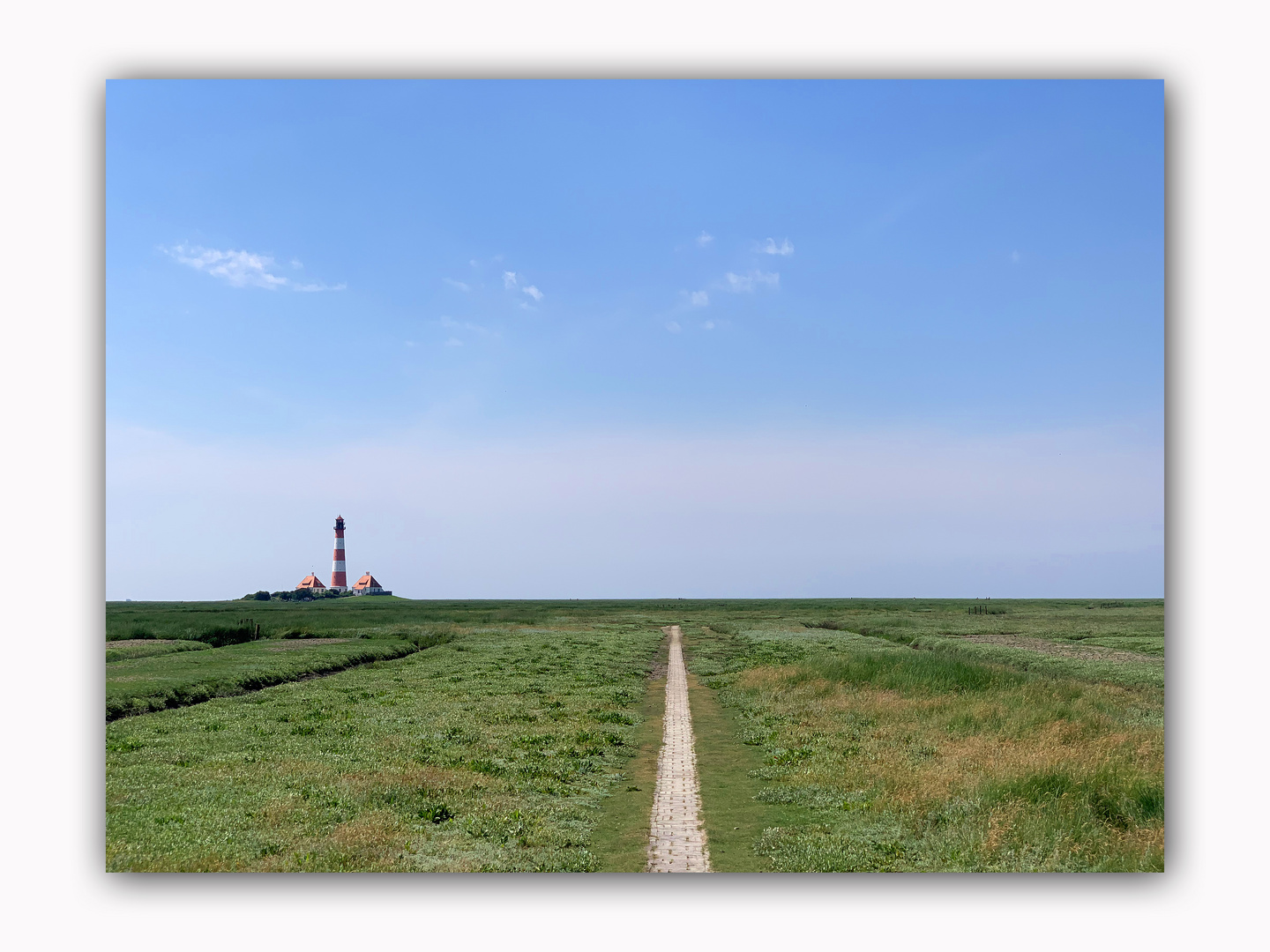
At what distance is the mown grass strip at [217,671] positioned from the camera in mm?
24500

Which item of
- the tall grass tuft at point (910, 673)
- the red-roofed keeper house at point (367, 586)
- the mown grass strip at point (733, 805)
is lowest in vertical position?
the red-roofed keeper house at point (367, 586)

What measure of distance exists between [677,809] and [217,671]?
2753 centimetres

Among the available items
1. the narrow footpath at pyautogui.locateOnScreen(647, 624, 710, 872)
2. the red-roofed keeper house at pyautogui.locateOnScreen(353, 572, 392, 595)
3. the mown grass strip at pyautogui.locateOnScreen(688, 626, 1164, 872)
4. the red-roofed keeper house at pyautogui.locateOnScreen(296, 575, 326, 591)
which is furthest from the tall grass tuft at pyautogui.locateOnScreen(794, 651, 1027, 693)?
the red-roofed keeper house at pyautogui.locateOnScreen(353, 572, 392, 595)

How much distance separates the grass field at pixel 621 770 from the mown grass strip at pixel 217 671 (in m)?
0.41

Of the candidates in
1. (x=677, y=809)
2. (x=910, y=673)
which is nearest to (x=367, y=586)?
(x=910, y=673)

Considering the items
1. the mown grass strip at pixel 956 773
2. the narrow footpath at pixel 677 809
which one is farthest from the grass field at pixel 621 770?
the narrow footpath at pixel 677 809

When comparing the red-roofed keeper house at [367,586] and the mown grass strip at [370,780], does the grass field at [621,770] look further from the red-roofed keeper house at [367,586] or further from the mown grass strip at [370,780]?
the red-roofed keeper house at [367,586]

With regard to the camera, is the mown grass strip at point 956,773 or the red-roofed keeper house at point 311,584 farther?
the red-roofed keeper house at point 311,584

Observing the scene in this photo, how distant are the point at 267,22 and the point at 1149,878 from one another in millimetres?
18690

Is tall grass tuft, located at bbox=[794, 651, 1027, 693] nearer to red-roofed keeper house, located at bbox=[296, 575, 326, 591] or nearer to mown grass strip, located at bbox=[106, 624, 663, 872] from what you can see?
mown grass strip, located at bbox=[106, 624, 663, 872]

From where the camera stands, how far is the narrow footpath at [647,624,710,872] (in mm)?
10922

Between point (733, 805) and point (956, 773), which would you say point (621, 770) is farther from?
point (956, 773)
